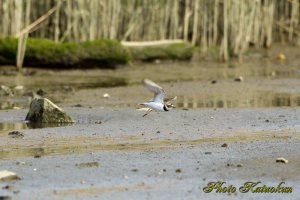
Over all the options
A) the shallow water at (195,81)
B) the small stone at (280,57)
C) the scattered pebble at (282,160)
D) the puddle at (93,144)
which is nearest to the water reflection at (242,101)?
the shallow water at (195,81)

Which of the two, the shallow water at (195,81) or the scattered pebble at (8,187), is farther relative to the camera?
the shallow water at (195,81)

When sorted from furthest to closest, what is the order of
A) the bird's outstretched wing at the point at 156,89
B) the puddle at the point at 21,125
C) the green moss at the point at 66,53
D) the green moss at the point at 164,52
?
the green moss at the point at 164,52 → the green moss at the point at 66,53 → the puddle at the point at 21,125 → the bird's outstretched wing at the point at 156,89

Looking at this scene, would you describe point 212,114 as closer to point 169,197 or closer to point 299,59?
point 169,197

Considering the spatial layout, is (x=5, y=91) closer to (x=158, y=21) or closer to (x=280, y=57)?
(x=158, y=21)

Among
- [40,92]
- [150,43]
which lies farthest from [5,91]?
[150,43]

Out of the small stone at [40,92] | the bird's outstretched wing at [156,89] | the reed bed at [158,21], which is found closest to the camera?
the bird's outstretched wing at [156,89]

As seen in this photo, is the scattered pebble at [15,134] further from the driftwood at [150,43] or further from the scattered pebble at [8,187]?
the driftwood at [150,43]

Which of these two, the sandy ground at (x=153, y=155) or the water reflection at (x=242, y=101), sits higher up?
the sandy ground at (x=153, y=155)

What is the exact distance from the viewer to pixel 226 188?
728cm

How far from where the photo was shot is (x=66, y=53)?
19.0 metres

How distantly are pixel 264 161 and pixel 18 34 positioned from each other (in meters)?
11.4

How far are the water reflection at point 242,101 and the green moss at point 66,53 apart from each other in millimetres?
4884

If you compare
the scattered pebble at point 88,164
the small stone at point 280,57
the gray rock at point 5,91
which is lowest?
the small stone at point 280,57

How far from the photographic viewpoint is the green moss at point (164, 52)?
20.7m
